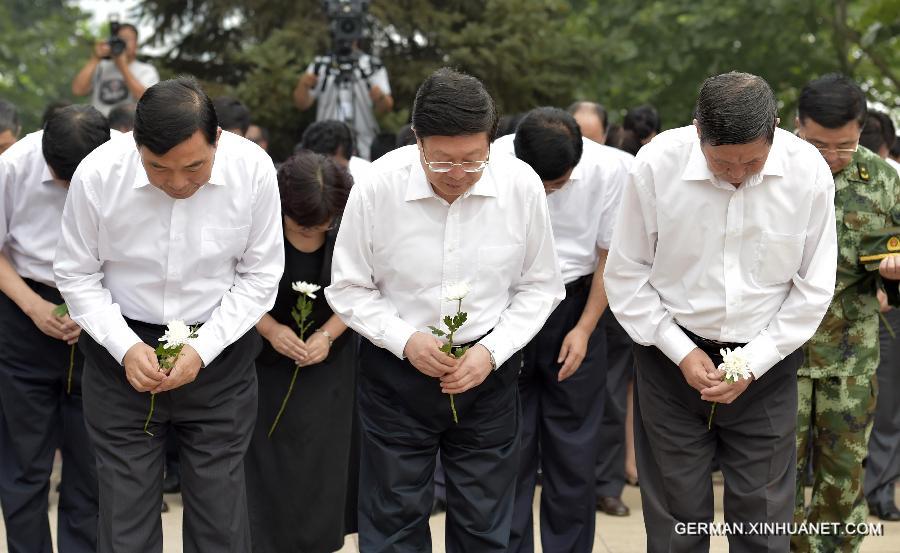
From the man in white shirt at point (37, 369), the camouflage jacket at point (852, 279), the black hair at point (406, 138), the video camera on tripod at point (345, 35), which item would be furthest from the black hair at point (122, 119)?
the camouflage jacket at point (852, 279)

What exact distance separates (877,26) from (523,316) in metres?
8.50

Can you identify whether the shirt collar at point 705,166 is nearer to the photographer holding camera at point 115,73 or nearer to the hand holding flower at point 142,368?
the hand holding flower at point 142,368

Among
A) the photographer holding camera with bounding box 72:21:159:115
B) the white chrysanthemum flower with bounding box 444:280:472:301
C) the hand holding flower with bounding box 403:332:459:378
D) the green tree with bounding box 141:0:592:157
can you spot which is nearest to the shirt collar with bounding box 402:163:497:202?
the white chrysanthemum flower with bounding box 444:280:472:301

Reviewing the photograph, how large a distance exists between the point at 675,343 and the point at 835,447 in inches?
47.2

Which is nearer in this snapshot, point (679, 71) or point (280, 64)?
point (280, 64)

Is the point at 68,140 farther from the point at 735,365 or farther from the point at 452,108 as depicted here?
the point at 735,365

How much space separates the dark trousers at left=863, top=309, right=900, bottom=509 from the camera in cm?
671

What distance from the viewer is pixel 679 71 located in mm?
12875

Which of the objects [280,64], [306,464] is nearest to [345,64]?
[280,64]

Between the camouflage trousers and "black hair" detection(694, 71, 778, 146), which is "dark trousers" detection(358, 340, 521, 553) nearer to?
"black hair" detection(694, 71, 778, 146)

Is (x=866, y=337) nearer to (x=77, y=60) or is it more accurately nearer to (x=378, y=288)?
(x=378, y=288)

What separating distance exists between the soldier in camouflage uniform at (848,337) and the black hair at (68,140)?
2.70 metres

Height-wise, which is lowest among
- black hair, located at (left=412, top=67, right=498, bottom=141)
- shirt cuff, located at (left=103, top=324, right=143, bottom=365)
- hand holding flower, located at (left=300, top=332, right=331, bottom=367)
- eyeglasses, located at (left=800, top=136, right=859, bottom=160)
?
hand holding flower, located at (left=300, top=332, right=331, bottom=367)

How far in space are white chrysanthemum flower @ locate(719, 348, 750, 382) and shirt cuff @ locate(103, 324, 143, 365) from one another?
6.06 feet
